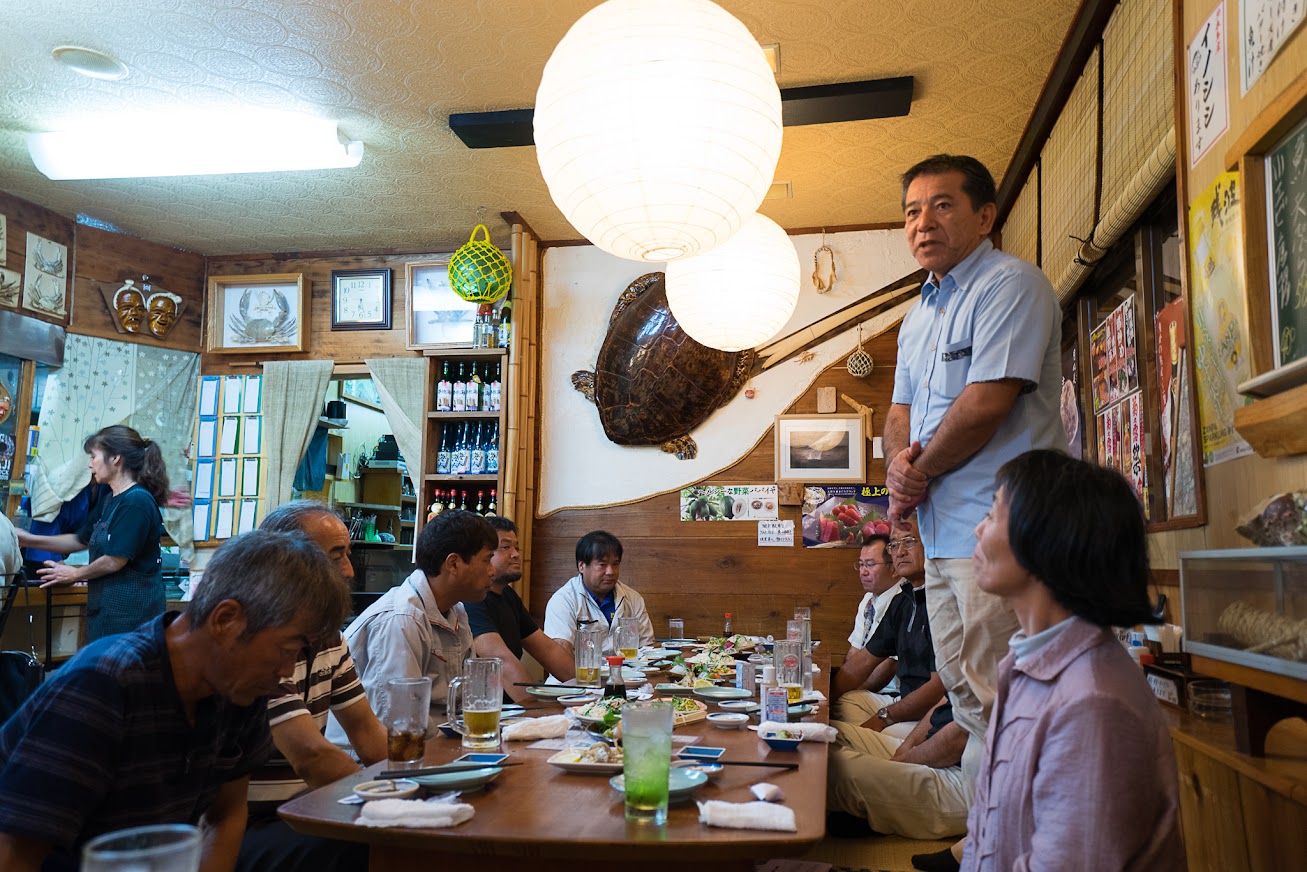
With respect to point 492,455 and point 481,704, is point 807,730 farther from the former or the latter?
point 492,455

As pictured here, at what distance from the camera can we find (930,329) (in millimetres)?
2586

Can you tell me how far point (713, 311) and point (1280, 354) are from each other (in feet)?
7.76

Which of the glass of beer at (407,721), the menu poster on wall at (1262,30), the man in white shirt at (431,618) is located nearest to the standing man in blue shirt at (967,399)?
the menu poster on wall at (1262,30)

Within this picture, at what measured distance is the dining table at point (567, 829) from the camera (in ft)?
4.53

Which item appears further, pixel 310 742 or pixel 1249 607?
pixel 310 742

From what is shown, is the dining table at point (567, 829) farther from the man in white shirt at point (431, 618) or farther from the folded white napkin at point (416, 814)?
the man in white shirt at point (431, 618)

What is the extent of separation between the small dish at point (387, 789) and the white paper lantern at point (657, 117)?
1.46 metres

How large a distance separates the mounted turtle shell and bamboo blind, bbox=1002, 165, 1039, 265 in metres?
1.64

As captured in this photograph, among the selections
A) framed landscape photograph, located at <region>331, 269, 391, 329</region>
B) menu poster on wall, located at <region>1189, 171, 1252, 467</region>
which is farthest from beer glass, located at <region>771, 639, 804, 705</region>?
framed landscape photograph, located at <region>331, 269, 391, 329</region>

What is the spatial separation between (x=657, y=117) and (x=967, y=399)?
3.22 ft

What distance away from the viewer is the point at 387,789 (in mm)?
1634

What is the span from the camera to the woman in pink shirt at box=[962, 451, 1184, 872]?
1259 millimetres

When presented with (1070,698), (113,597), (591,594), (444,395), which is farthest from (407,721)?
(444,395)

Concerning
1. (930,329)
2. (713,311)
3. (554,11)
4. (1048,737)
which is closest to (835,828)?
(930,329)
